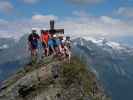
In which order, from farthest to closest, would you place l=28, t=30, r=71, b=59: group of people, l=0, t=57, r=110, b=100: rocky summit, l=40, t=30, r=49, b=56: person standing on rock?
l=40, t=30, r=49, b=56: person standing on rock → l=28, t=30, r=71, b=59: group of people → l=0, t=57, r=110, b=100: rocky summit

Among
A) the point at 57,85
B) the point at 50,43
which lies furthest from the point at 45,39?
the point at 57,85

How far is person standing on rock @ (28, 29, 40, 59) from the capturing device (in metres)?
33.8

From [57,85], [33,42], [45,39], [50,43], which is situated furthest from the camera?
[33,42]

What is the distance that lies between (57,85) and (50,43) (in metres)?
5.76

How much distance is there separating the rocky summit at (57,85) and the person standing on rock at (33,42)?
4949 millimetres

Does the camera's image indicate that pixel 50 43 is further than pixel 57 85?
Yes

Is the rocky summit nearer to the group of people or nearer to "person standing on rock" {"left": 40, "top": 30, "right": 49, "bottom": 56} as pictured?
the group of people

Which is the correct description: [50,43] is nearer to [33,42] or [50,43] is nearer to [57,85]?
[33,42]

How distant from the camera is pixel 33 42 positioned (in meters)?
34.2

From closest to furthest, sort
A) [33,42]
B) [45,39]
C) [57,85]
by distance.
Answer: [57,85] < [45,39] < [33,42]

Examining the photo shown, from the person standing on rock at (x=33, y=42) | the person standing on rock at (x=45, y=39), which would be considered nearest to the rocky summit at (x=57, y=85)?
the person standing on rock at (x=45, y=39)

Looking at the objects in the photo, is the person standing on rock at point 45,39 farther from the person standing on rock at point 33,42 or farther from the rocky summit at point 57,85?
the rocky summit at point 57,85

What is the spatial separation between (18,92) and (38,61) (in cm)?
486

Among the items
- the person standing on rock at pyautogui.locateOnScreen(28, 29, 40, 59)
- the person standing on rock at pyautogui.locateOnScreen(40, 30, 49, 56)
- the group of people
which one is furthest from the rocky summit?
the person standing on rock at pyautogui.locateOnScreen(28, 29, 40, 59)
